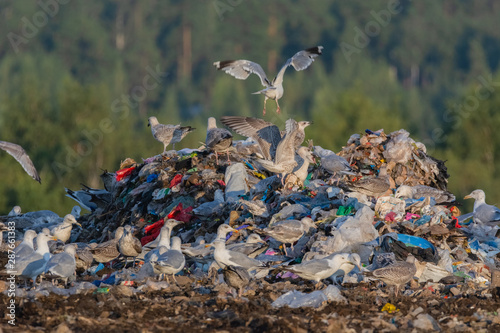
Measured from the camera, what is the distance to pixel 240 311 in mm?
8094

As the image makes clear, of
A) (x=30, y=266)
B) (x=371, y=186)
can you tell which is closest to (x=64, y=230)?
(x=30, y=266)

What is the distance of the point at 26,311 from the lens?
805cm

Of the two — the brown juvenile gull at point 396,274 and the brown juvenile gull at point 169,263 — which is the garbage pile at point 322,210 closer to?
the brown juvenile gull at point 396,274

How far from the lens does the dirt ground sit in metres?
7.52

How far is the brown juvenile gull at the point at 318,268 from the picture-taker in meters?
8.99

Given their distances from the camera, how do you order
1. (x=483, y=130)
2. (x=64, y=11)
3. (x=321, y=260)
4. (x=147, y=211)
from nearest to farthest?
(x=321, y=260)
(x=147, y=211)
(x=483, y=130)
(x=64, y=11)

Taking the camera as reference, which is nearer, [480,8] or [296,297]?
[296,297]

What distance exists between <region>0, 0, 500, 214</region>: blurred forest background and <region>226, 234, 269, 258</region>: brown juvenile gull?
128 ft

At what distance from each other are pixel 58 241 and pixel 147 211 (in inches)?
58.2

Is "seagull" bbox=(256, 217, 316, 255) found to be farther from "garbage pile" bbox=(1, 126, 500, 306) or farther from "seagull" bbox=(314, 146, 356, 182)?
"seagull" bbox=(314, 146, 356, 182)

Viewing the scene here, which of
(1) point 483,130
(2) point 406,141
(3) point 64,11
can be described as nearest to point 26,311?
(2) point 406,141

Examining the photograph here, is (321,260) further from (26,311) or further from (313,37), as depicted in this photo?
(313,37)

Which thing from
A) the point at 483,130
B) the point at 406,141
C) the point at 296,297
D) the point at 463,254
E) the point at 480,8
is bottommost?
the point at 296,297

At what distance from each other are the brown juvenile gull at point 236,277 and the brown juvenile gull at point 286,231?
1.30 meters
